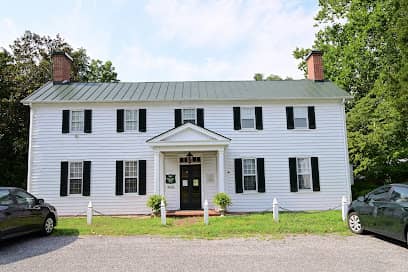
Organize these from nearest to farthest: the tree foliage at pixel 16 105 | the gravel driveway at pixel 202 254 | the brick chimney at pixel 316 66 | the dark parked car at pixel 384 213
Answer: the gravel driveway at pixel 202 254
the dark parked car at pixel 384 213
the brick chimney at pixel 316 66
the tree foliage at pixel 16 105

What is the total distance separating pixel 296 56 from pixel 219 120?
1544 cm

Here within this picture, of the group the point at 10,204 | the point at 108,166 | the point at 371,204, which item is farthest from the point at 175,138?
the point at 371,204

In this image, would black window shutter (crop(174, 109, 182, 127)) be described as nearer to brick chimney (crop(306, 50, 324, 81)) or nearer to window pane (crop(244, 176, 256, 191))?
window pane (crop(244, 176, 256, 191))

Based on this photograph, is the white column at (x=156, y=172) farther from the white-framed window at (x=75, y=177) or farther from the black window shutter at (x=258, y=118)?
the black window shutter at (x=258, y=118)

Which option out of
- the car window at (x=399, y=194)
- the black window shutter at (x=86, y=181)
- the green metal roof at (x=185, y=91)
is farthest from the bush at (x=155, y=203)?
the car window at (x=399, y=194)

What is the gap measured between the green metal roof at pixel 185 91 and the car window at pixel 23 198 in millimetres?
6884

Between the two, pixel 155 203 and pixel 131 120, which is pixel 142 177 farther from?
pixel 131 120

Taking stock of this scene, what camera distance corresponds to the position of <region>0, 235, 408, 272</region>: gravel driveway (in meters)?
5.95

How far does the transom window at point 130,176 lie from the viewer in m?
14.4

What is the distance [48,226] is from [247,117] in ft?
32.5

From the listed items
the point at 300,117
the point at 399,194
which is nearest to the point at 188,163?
the point at 300,117

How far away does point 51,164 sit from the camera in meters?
14.4

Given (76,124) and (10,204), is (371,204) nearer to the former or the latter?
(10,204)

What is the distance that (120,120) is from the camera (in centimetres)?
1488
